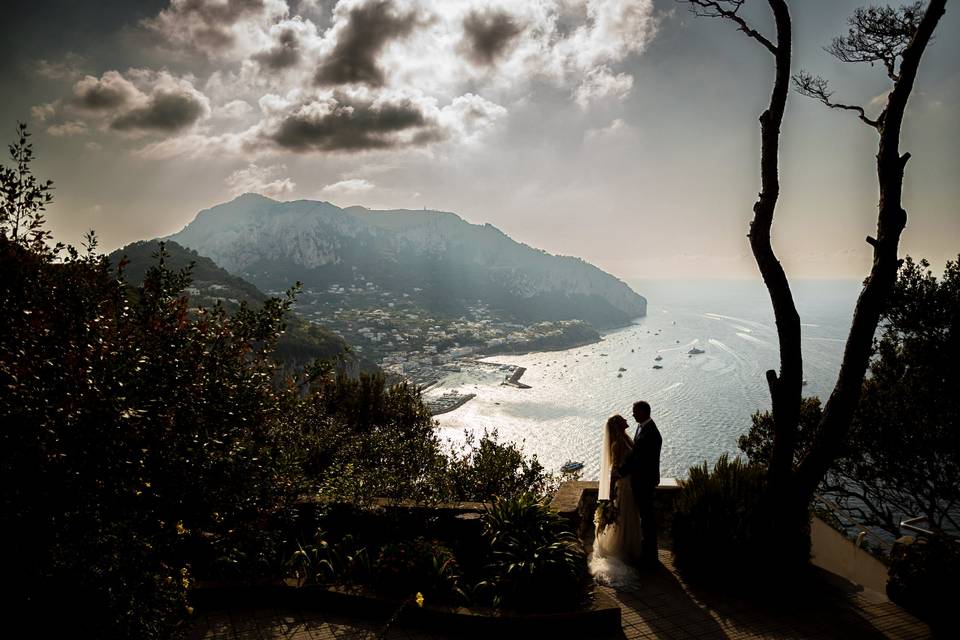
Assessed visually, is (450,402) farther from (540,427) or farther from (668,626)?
(668,626)

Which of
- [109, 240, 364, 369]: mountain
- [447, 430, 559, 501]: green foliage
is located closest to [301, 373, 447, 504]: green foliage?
[447, 430, 559, 501]: green foliage

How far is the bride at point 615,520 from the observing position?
6.59 meters

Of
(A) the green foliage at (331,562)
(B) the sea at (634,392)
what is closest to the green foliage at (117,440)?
(A) the green foliage at (331,562)

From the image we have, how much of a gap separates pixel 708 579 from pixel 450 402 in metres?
97.1

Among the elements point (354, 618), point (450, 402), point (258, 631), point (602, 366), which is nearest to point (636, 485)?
point (354, 618)

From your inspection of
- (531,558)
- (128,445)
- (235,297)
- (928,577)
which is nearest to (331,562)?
(531,558)

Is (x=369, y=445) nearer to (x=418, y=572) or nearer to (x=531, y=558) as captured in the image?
(x=418, y=572)

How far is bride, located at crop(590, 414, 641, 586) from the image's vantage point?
6.59 m

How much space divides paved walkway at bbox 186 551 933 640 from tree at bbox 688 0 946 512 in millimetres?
1235

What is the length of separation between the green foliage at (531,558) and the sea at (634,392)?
154ft

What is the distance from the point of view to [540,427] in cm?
9162

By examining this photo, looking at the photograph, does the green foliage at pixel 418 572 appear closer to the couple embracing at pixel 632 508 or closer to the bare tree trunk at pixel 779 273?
the couple embracing at pixel 632 508

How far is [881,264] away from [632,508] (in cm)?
428

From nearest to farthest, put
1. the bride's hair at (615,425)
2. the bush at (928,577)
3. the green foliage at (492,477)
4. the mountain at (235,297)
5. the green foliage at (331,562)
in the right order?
the bush at (928,577)
the green foliage at (331,562)
the bride's hair at (615,425)
the green foliage at (492,477)
the mountain at (235,297)
